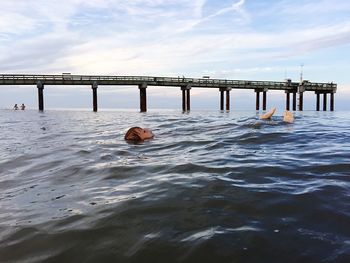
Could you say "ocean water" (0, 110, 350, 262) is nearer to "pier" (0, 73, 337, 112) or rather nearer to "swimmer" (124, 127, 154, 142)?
"swimmer" (124, 127, 154, 142)

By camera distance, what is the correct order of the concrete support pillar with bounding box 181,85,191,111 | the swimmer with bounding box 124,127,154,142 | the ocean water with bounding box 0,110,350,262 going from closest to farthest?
the ocean water with bounding box 0,110,350,262 → the swimmer with bounding box 124,127,154,142 → the concrete support pillar with bounding box 181,85,191,111

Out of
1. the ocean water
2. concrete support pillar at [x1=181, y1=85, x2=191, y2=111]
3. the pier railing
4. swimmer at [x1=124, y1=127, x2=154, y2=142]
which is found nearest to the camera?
the ocean water

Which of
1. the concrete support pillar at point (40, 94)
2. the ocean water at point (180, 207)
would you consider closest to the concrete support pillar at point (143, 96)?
the concrete support pillar at point (40, 94)

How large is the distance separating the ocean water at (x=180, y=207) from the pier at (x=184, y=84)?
4419 centimetres

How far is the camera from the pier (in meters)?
50.8

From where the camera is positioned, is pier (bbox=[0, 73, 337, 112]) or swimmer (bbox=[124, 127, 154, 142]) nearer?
swimmer (bbox=[124, 127, 154, 142])

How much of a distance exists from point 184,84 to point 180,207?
52779mm

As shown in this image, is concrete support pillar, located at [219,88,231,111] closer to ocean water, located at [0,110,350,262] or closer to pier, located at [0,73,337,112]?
pier, located at [0,73,337,112]

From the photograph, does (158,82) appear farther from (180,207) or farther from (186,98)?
(180,207)

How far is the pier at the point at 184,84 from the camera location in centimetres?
5081

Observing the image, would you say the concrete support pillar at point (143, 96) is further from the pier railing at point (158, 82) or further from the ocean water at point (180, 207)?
the ocean water at point (180, 207)

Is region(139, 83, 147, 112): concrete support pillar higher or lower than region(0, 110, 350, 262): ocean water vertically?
higher

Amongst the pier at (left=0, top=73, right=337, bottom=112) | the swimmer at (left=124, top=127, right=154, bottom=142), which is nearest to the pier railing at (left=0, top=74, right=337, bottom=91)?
the pier at (left=0, top=73, right=337, bottom=112)

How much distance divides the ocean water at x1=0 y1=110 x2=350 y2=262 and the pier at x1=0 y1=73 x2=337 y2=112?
44185mm
